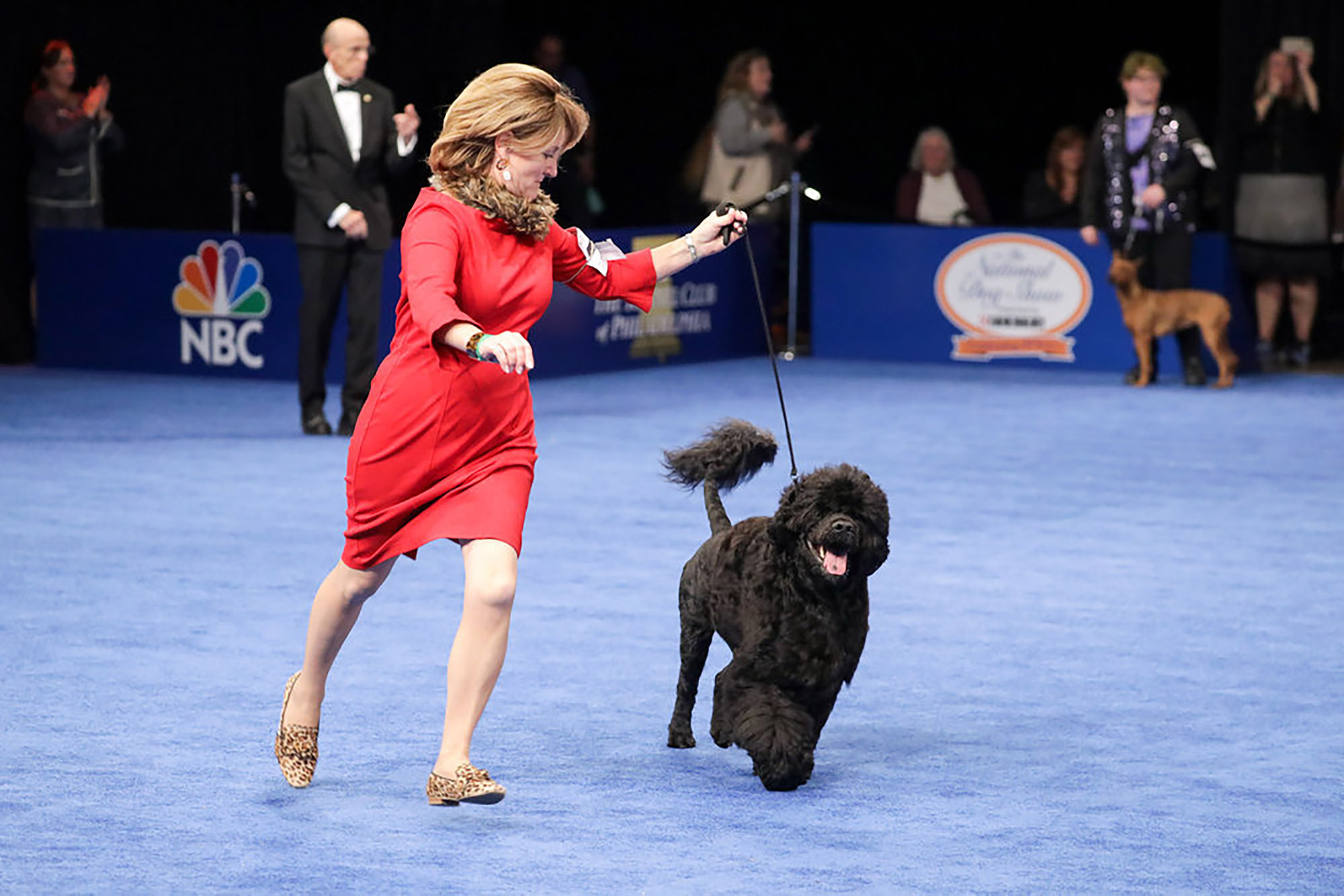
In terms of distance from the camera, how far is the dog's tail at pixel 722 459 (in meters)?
4.68

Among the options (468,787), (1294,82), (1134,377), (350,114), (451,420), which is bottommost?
(1134,377)

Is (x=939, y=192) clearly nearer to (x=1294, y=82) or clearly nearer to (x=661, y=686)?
(x=1294, y=82)

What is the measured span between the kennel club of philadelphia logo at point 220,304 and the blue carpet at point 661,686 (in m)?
2.24

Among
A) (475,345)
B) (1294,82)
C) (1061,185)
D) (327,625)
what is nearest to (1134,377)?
(1294,82)

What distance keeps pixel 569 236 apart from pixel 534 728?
117 centimetres

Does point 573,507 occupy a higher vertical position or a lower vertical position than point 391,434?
lower

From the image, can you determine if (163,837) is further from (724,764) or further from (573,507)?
(573,507)

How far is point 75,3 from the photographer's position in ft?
43.9

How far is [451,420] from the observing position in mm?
4047

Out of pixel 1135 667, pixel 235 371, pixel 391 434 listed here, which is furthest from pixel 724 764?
pixel 235 371

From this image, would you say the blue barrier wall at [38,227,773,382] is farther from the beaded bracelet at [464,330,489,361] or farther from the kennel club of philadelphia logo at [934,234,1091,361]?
the beaded bracelet at [464,330,489,361]

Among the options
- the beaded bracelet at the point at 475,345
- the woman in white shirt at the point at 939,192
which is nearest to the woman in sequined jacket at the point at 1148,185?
the woman in white shirt at the point at 939,192

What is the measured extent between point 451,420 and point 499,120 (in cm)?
58

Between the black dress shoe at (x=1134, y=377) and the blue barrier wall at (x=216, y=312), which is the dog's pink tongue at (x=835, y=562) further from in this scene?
the black dress shoe at (x=1134, y=377)
